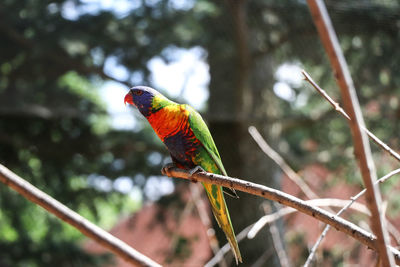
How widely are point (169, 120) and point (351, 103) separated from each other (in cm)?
130

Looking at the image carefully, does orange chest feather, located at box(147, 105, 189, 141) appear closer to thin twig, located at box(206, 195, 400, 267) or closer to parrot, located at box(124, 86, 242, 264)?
parrot, located at box(124, 86, 242, 264)

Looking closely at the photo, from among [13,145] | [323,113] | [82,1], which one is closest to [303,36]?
[323,113]

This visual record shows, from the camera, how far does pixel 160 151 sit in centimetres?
410

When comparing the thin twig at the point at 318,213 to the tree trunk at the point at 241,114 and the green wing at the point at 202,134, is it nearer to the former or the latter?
the green wing at the point at 202,134

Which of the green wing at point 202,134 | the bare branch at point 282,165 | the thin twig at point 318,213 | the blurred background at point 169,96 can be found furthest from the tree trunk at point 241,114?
the thin twig at point 318,213

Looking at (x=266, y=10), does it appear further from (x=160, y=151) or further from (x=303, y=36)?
(x=160, y=151)

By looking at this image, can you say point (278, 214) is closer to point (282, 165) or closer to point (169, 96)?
point (282, 165)

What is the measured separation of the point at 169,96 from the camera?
3797 mm

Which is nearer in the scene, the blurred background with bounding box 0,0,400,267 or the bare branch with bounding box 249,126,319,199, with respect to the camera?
the bare branch with bounding box 249,126,319,199

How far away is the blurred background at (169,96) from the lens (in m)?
3.38

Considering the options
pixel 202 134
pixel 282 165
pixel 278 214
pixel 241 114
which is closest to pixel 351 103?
pixel 278 214

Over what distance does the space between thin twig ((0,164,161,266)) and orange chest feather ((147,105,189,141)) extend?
1144mm

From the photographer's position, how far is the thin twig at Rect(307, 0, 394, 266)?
0.36 m

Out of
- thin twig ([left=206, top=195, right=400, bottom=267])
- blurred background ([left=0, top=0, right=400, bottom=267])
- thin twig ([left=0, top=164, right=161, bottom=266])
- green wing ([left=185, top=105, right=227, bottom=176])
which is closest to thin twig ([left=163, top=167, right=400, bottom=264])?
thin twig ([left=206, top=195, right=400, bottom=267])
